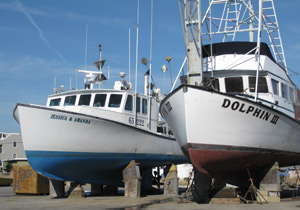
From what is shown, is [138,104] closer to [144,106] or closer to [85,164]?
[144,106]

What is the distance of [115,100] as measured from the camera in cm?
1642

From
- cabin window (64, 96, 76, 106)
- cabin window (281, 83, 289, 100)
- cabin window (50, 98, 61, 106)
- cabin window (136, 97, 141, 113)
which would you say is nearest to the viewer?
cabin window (281, 83, 289, 100)

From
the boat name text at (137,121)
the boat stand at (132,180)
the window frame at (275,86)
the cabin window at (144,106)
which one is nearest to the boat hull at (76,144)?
the boat stand at (132,180)

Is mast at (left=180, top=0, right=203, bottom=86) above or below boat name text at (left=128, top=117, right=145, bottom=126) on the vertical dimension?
above

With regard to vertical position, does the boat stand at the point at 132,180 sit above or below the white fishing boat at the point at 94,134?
below

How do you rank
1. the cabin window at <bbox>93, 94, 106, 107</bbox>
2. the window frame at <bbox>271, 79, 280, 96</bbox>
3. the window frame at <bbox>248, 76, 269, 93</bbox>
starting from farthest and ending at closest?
the cabin window at <bbox>93, 94, 106, 107</bbox>, the window frame at <bbox>271, 79, 280, 96</bbox>, the window frame at <bbox>248, 76, 269, 93</bbox>

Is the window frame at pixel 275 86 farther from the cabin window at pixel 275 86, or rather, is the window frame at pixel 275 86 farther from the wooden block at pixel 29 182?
the wooden block at pixel 29 182

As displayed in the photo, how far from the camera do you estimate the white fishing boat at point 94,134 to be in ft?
45.0

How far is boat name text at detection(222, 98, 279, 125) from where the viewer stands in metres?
10.7

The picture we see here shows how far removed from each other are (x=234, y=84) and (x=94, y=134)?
5756mm

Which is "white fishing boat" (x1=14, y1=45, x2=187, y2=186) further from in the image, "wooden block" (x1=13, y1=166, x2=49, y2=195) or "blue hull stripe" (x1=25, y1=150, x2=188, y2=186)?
"wooden block" (x1=13, y1=166, x2=49, y2=195)

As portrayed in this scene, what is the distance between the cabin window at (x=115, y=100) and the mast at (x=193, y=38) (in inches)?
180

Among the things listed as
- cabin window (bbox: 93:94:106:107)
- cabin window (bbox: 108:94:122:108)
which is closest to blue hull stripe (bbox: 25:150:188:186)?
cabin window (bbox: 108:94:122:108)

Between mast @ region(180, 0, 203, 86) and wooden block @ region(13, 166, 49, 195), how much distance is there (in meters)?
9.42
